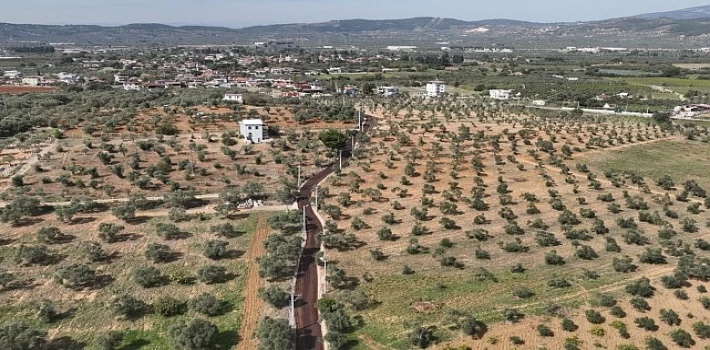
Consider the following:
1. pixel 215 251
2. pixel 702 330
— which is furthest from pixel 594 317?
pixel 215 251

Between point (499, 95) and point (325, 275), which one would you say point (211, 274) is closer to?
point (325, 275)

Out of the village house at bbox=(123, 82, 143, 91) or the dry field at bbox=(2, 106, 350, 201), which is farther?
the village house at bbox=(123, 82, 143, 91)

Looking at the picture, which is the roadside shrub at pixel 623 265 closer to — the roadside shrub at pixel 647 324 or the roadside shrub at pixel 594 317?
the roadside shrub at pixel 647 324

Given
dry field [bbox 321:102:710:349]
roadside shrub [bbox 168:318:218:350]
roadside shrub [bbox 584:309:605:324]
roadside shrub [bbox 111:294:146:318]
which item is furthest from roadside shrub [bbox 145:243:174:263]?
roadside shrub [bbox 584:309:605:324]

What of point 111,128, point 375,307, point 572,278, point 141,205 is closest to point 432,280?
point 375,307

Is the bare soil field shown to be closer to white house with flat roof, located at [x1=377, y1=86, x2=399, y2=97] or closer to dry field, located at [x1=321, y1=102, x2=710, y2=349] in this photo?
white house with flat roof, located at [x1=377, y1=86, x2=399, y2=97]

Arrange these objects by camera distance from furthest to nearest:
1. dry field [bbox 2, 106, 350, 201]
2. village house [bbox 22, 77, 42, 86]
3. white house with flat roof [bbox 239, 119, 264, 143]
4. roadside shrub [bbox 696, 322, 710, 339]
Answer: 1. village house [bbox 22, 77, 42, 86]
2. white house with flat roof [bbox 239, 119, 264, 143]
3. dry field [bbox 2, 106, 350, 201]
4. roadside shrub [bbox 696, 322, 710, 339]
